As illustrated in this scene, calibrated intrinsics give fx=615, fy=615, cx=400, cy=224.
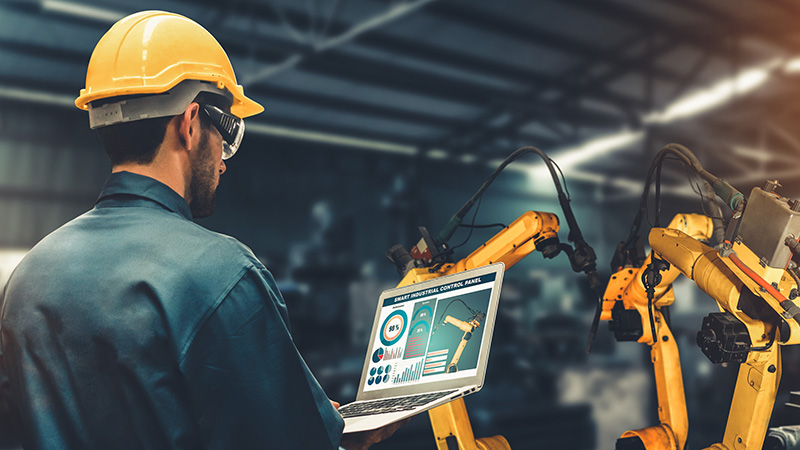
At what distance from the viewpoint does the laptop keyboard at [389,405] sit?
132cm

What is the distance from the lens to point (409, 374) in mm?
1561

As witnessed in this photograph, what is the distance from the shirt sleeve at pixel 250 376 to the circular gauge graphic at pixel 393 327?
710mm

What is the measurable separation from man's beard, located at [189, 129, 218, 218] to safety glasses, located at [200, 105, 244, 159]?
0.13 ft

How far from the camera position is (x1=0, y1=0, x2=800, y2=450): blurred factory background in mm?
5262

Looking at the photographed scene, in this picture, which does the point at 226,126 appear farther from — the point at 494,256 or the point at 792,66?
the point at 792,66

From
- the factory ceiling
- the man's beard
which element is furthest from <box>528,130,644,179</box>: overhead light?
the man's beard

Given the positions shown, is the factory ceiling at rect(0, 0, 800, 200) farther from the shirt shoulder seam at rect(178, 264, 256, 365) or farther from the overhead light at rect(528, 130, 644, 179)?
the shirt shoulder seam at rect(178, 264, 256, 365)

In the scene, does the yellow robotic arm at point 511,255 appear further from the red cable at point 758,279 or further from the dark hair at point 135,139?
the dark hair at point 135,139

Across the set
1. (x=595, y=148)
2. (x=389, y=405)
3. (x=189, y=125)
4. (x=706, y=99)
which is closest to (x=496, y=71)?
(x=595, y=148)

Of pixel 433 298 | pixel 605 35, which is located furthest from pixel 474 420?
pixel 605 35

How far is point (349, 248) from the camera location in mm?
6395

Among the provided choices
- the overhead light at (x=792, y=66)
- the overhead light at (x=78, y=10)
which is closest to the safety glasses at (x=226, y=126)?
the overhead light at (x=78, y=10)

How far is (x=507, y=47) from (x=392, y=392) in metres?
6.15

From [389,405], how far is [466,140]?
742cm
